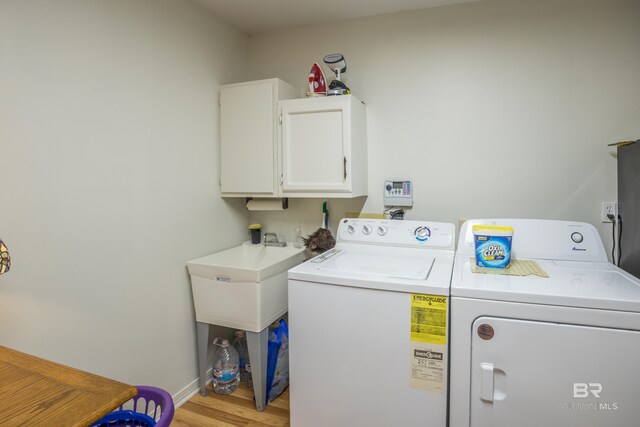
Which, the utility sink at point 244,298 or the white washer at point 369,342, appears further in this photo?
the utility sink at point 244,298

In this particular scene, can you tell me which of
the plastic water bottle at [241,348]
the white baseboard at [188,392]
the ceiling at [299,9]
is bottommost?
the white baseboard at [188,392]

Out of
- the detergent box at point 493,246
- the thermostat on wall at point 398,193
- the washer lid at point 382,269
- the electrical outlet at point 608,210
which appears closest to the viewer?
the washer lid at point 382,269

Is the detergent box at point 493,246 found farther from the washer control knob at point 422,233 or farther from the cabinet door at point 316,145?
the cabinet door at point 316,145

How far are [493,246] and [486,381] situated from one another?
57 centimetres

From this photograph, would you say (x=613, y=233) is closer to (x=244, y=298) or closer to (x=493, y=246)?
(x=493, y=246)

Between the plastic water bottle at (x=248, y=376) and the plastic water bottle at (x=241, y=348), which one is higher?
the plastic water bottle at (x=241, y=348)

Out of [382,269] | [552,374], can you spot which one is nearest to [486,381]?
[552,374]

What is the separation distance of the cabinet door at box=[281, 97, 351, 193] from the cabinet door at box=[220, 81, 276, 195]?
0.33 feet

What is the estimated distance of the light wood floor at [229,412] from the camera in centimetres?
184

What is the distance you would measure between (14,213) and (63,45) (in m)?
0.68

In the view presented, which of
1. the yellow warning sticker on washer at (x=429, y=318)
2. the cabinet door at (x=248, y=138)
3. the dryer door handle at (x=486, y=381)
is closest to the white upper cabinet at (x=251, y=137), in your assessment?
the cabinet door at (x=248, y=138)

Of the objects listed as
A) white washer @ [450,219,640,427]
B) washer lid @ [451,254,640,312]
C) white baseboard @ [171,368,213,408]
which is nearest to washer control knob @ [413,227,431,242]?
washer lid @ [451,254,640,312]

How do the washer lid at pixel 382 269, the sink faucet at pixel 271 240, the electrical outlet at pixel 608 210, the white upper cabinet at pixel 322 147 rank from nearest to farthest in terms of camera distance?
the washer lid at pixel 382 269
the electrical outlet at pixel 608 210
the white upper cabinet at pixel 322 147
the sink faucet at pixel 271 240

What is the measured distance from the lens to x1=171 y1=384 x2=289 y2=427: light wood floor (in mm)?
1836
